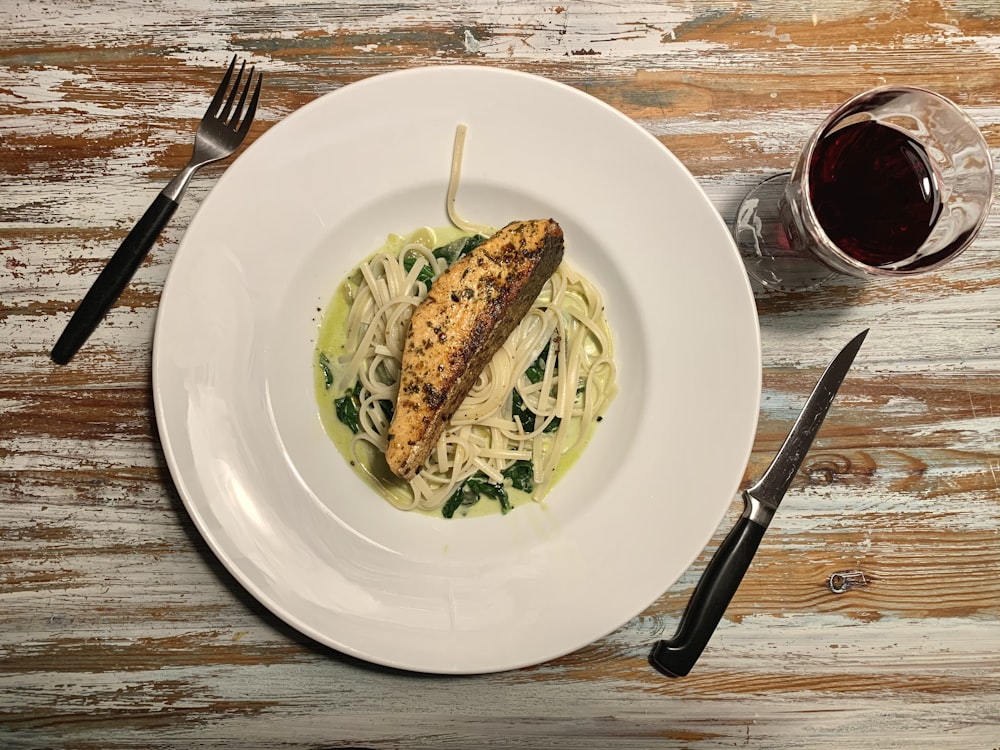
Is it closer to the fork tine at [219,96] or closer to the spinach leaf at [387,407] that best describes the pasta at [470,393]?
the spinach leaf at [387,407]

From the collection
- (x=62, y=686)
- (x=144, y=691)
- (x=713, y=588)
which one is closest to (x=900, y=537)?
(x=713, y=588)

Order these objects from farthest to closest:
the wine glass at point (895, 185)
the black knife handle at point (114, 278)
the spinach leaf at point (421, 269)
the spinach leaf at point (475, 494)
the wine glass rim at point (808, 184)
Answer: the spinach leaf at point (421, 269)
the spinach leaf at point (475, 494)
the black knife handle at point (114, 278)
the wine glass at point (895, 185)
the wine glass rim at point (808, 184)

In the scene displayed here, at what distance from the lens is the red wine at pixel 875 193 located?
3289 millimetres

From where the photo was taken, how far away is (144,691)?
3.74 meters

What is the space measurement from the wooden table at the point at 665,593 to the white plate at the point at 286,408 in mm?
603

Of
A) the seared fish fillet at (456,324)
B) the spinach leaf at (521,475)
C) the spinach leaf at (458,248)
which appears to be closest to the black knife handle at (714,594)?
the spinach leaf at (521,475)

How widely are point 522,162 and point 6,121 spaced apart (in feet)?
9.76

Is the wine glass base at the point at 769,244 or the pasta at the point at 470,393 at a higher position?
the wine glass base at the point at 769,244

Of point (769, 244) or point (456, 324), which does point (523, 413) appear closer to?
point (456, 324)

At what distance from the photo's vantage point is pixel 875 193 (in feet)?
10.9

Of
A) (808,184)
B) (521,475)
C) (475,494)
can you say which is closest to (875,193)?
(808,184)

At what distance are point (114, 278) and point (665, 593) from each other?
3529 mm

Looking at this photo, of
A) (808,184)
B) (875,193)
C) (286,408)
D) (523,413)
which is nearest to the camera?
(808,184)

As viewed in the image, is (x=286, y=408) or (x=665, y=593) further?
(x=665, y=593)
